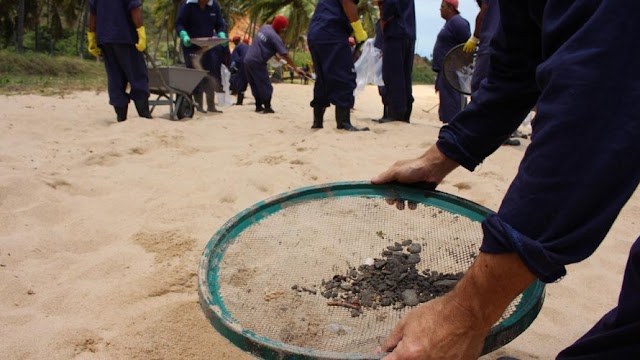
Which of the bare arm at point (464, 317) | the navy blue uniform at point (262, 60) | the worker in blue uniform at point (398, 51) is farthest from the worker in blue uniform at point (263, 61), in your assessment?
the bare arm at point (464, 317)

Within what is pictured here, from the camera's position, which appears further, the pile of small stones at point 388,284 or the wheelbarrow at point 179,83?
the wheelbarrow at point 179,83

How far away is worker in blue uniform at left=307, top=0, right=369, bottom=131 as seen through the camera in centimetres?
508

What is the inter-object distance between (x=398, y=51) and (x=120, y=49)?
3032 millimetres

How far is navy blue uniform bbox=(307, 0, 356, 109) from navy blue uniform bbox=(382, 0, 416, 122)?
2.06 feet

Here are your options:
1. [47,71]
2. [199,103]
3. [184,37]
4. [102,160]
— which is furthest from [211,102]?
[47,71]

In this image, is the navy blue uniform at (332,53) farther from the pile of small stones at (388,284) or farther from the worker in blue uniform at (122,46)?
the pile of small stones at (388,284)

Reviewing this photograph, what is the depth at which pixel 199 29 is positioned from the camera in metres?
6.89

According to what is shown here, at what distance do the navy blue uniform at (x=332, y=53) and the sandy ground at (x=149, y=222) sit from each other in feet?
1.72

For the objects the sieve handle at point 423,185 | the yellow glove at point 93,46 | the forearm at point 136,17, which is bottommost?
the yellow glove at point 93,46

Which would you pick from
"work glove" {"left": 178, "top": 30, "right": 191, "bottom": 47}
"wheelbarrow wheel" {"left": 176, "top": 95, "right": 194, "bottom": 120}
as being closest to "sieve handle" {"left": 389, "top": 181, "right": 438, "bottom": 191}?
"wheelbarrow wheel" {"left": 176, "top": 95, "right": 194, "bottom": 120}

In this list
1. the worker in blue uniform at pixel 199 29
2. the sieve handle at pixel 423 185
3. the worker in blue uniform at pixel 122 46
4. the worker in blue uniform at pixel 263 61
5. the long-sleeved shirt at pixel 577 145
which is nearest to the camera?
the long-sleeved shirt at pixel 577 145

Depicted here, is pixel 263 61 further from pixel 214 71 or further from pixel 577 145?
pixel 577 145

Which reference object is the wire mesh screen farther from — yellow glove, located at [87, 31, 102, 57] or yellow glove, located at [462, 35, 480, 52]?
yellow glove, located at [87, 31, 102, 57]

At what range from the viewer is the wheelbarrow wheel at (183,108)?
602cm
